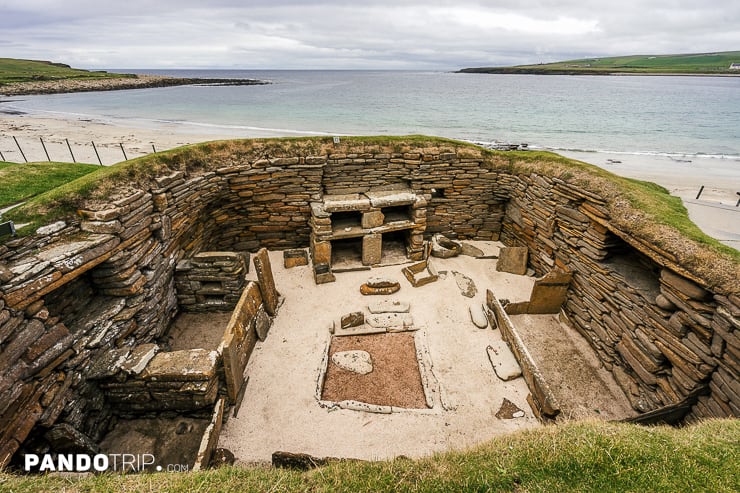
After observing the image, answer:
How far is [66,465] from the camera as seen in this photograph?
15.9 ft

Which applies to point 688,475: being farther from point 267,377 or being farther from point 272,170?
point 272,170

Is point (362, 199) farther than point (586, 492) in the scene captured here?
Yes

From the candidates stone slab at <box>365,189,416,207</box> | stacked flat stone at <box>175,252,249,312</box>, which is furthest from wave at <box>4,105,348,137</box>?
stacked flat stone at <box>175,252,249,312</box>

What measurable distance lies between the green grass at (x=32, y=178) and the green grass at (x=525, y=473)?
6.75m

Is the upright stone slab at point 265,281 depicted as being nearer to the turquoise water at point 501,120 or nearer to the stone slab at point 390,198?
the stone slab at point 390,198

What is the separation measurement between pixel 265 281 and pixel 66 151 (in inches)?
915

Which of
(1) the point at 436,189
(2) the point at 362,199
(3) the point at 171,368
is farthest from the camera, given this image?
(1) the point at 436,189

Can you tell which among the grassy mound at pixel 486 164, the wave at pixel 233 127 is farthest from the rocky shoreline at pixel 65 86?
the grassy mound at pixel 486 164

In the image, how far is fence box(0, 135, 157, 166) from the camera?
63.9ft

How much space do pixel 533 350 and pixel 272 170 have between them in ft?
27.6

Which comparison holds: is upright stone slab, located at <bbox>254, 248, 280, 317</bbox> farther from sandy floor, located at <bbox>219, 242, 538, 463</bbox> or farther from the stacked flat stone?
the stacked flat stone

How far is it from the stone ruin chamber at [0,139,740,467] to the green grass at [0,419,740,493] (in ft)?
6.97

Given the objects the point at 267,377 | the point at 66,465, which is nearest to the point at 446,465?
the point at 267,377

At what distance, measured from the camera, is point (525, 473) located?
3285 millimetres
